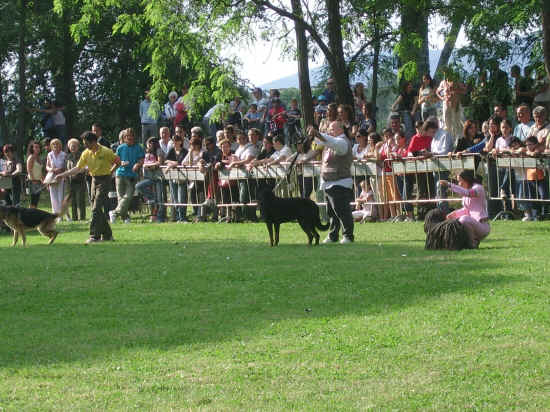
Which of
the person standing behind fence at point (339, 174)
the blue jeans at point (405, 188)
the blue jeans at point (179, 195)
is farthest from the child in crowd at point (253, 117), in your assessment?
the person standing behind fence at point (339, 174)

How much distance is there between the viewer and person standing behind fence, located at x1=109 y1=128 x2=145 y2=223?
83.1ft

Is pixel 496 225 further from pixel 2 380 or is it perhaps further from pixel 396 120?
pixel 2 380

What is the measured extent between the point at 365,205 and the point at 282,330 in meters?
13.1

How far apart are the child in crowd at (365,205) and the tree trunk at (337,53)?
9.66 ft

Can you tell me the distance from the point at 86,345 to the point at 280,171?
46.5 feet

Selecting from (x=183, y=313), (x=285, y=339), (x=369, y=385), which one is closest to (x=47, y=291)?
(x=183, y=313)

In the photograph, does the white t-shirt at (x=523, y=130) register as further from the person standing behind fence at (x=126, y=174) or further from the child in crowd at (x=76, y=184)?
the child in crowd at (x=76, y=184)

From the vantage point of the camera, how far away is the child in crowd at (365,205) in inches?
876

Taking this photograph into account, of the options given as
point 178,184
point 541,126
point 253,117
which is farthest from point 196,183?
point 541,126

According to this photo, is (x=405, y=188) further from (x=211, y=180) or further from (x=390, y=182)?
(x=211, y=180)

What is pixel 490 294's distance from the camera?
10.9 m

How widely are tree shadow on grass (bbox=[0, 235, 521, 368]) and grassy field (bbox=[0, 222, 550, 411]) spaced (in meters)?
0.03

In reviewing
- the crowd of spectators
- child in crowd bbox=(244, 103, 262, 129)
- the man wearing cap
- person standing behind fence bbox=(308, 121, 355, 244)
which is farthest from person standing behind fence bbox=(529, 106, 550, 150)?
child in crowd bbox=(244, 103, 262, 129)

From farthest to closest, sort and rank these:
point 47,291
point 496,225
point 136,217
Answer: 1. point 136,217
2. point 496,225
3. point 47,291
